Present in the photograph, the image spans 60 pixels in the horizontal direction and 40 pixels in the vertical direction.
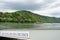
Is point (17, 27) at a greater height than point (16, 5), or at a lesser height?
lesser

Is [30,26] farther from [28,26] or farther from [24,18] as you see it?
[24,18]

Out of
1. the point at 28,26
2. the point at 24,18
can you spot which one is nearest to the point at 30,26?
the point at 28,26

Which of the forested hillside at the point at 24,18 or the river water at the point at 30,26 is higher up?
the forested hillside at the point at 24,18

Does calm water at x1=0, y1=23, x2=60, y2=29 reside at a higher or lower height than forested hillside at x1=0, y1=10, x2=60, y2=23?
lower

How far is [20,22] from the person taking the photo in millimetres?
1630

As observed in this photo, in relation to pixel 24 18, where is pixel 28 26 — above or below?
below

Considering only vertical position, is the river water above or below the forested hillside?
below

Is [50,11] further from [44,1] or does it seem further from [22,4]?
[22,4]

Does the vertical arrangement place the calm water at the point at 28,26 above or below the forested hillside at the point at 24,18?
below

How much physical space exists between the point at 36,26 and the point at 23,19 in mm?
202

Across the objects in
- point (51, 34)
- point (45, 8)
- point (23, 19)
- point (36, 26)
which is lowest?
point (51, 34)

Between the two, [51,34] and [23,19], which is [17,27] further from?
[51,34]

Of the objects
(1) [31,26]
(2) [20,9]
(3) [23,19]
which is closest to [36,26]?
(1) [31,26]

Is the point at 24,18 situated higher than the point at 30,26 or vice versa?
the point at 24,18
